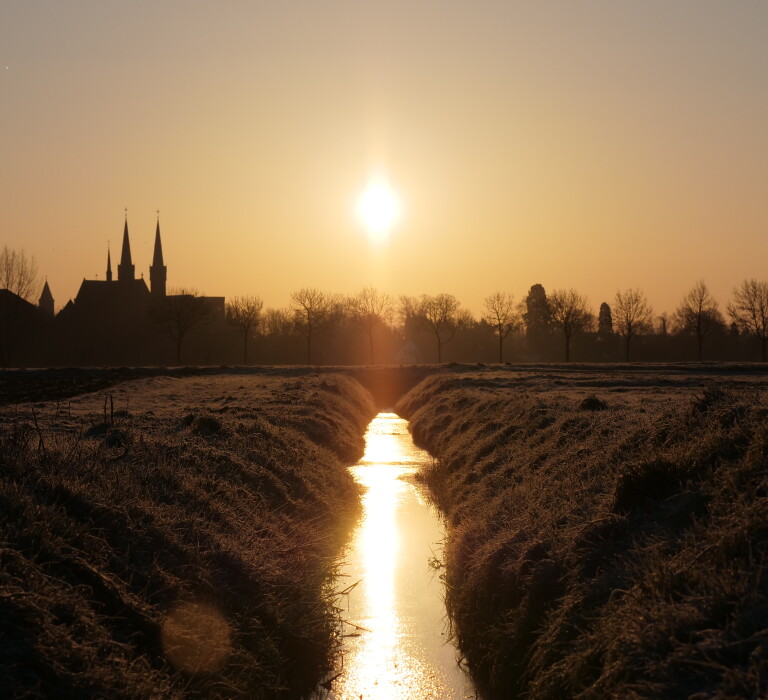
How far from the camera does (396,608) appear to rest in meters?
15.3

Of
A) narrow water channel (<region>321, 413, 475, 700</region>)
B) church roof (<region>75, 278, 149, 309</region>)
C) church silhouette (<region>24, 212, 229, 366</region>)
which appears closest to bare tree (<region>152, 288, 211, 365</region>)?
church silhouette (<region>24, 212, 229, 366</region>)

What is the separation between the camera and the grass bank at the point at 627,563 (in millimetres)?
7816

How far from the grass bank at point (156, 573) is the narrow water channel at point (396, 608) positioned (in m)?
0.54

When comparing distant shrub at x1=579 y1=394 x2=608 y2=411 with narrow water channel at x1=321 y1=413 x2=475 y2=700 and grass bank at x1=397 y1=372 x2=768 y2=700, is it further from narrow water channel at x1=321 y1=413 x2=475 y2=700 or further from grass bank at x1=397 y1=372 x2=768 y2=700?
narrow water channel at x1=321 y1=413 x2=475 y2=700

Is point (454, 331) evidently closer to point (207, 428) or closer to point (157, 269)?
point (157, 269)

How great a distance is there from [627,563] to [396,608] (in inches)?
243

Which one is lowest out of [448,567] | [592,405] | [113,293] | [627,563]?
[448,567]

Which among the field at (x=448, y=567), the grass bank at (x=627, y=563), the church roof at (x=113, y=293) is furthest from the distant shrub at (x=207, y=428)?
the church roof at (x=113, y=293)

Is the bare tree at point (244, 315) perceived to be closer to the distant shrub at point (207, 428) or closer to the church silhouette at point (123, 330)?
the church silhouette at point (123, 330)

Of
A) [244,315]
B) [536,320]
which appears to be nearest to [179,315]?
[244,315]

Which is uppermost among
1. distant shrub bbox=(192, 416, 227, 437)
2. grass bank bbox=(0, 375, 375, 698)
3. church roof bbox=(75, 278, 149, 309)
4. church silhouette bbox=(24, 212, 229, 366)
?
church roof bbox=(75, 278, 149, 309)

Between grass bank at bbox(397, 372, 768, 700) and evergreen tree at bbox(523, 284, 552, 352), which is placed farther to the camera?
evergreen tree at bbox(523, 284, 552, 352)

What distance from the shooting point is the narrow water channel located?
11945mm

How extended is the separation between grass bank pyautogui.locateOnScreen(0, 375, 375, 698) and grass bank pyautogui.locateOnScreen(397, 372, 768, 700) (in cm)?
261
